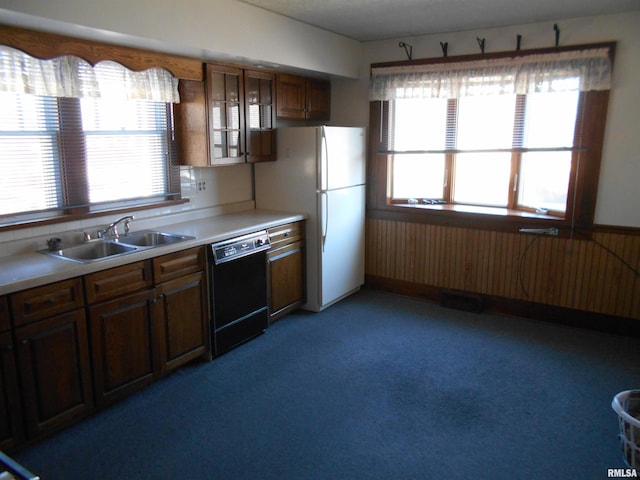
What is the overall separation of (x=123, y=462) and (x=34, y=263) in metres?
1.18

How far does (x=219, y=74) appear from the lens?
3785mm

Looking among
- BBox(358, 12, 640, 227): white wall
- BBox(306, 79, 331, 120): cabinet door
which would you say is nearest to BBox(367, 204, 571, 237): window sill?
BBox(358, 12, 640, 227): white wall

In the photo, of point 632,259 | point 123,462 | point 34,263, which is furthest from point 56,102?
point 632,259

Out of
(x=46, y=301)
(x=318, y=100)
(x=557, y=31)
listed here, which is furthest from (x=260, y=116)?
(x=557, y=31)

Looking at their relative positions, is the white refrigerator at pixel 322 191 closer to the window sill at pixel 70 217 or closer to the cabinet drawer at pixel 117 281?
the window sill at pixel 70 217

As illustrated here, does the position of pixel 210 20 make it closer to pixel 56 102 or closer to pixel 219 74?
pixel 219 74

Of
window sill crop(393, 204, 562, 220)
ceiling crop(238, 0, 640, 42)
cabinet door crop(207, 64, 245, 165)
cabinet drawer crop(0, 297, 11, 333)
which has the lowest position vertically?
cabinet drawer crop(0, 297, 11, 333)

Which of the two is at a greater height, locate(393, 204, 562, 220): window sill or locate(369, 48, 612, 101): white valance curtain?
locate(369, 48, 612, 101): white valance curtain

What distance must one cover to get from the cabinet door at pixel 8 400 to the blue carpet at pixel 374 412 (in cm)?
14

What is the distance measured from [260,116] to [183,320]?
1918mm

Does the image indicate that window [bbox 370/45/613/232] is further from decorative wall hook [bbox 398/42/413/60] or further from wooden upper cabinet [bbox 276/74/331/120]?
wooden upper cabinet [bbox 276/74/331/120]

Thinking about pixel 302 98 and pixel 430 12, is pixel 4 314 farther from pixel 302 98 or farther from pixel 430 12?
pixel 430 12

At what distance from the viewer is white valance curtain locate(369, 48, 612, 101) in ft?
12.5

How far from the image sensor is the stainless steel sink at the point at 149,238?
Result: 3432 millimetres
